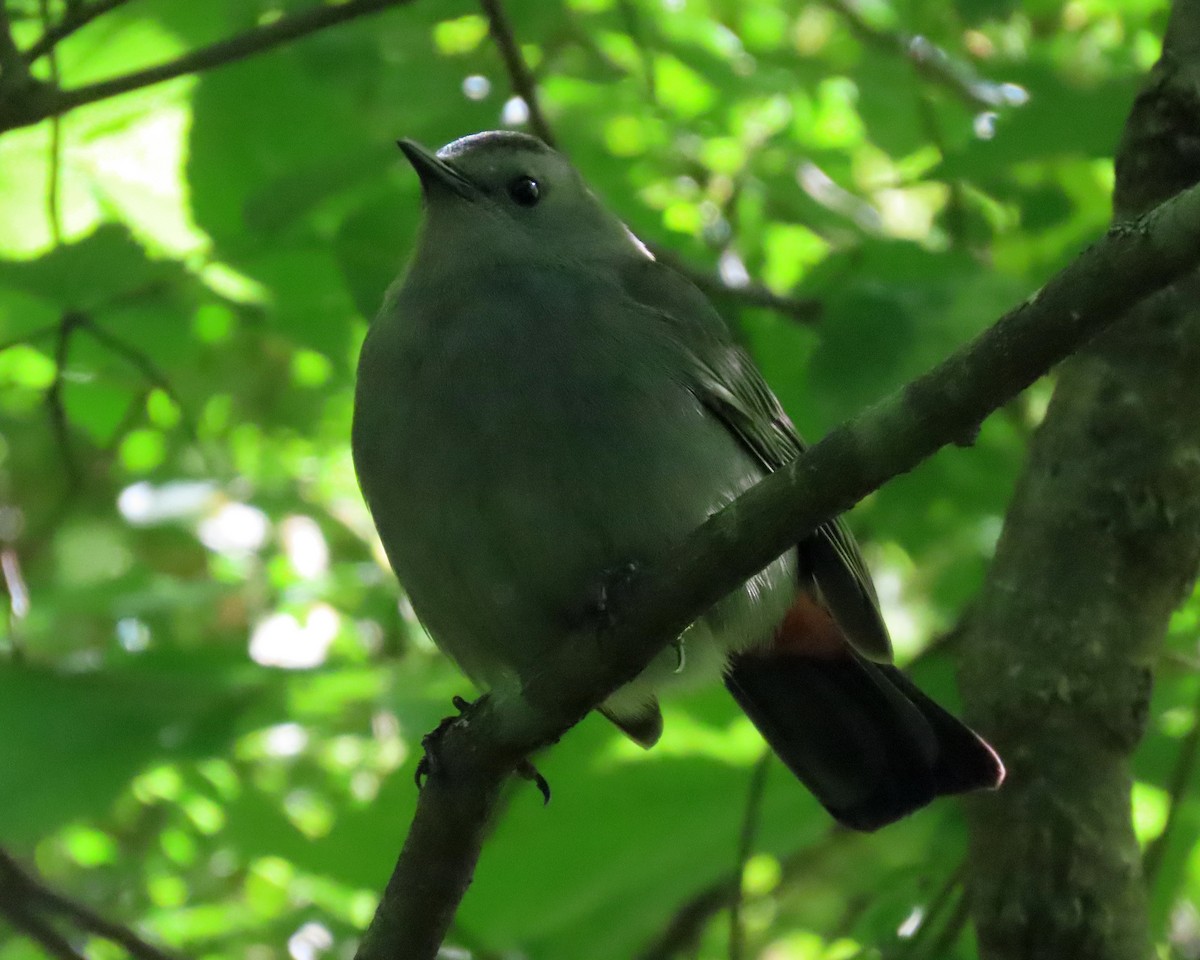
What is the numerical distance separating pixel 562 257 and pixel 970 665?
1404mm

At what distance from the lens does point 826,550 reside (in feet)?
11.3

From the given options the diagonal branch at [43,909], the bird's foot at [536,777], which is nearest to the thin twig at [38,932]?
the diagonal branch at [43,909]

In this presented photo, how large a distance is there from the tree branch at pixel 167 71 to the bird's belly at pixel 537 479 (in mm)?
776

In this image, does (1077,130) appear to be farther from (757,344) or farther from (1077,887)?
(1077,887)

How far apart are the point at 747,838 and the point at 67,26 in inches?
91.5

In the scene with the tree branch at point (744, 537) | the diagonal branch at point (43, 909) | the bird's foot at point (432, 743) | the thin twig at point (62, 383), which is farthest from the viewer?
the thin twig at point (62, 383)

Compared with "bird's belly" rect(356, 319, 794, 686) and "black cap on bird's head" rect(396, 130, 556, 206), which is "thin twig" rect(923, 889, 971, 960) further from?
"black cap on bird's head" rect(396, 130, 556, 206)

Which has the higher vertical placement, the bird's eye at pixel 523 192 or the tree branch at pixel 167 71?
the tree branch at pixel 167 71

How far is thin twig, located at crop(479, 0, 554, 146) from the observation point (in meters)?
3.57

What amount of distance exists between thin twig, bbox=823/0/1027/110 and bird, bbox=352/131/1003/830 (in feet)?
3.04

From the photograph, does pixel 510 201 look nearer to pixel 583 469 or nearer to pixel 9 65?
pixel 583 469

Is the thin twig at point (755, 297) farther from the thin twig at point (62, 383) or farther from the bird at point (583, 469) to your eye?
the thin twig at point (62, 383)

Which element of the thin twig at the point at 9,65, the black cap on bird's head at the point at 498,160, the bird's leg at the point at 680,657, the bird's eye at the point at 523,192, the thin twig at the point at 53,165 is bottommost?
the bird's leg at the point at 680,657

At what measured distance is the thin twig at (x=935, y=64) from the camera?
3.74 metres
